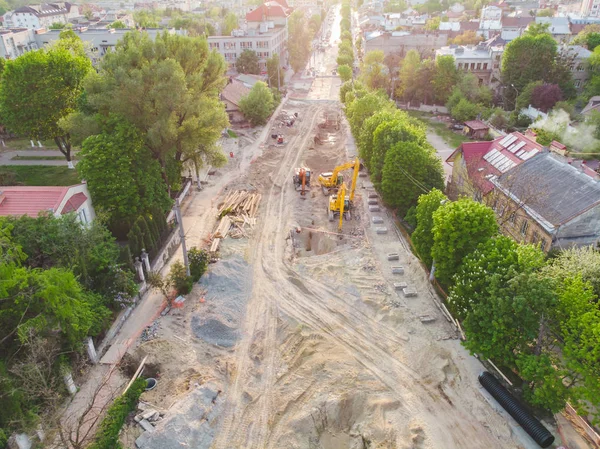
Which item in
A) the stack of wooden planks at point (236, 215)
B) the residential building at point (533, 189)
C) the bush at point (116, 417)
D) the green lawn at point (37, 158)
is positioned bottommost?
the stack of wooden planks at point (236, 215)

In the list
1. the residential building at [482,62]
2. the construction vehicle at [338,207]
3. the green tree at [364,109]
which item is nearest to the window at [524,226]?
the construction vehicle at [338,207]

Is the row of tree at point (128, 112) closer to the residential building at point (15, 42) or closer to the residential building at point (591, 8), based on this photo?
the residential building at point (15, 42)

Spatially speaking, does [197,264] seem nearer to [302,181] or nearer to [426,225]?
[426,225]

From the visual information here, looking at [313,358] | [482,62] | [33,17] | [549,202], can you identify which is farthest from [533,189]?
[33,17]

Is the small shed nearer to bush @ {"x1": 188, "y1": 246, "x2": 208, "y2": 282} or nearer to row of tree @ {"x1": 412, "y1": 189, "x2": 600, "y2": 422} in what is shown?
row of tree @ {"x1": 412, "y1": 189, "x2": 600, "y2": 422}

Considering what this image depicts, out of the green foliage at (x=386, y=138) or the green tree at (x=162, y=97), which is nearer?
the green tree at (x=162, y=97)

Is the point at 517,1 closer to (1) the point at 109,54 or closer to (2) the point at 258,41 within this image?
(2) the point at 258,41

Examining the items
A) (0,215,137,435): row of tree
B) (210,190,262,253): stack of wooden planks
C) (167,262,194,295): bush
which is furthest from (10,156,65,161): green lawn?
(167,262,194,295): bush
